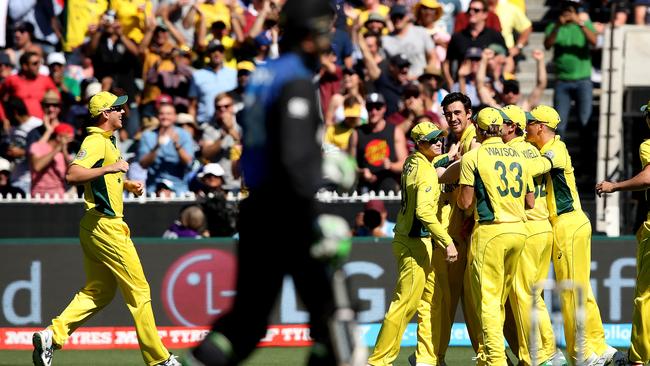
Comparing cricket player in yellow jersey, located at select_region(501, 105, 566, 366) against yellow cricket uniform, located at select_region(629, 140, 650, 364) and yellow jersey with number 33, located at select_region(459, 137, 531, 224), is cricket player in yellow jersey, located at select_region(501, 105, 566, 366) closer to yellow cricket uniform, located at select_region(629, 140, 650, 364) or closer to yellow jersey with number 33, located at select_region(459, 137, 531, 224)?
yellow jersey with number 33, located at select_region(459, 137, 531, 224)

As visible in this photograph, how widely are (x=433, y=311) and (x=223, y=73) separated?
7.39 meters

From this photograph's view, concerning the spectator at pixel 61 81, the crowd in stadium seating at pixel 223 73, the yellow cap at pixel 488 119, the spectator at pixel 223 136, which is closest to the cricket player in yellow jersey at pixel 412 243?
the yellow cap at pixel 488 119

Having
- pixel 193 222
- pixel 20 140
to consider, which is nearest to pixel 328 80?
pixel 193 222

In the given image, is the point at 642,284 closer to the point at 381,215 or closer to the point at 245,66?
the point at 381,215

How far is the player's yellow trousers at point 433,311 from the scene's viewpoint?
12.8 m

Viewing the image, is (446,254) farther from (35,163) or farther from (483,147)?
(35,163)

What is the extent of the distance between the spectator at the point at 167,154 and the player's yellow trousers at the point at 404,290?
6069 mm

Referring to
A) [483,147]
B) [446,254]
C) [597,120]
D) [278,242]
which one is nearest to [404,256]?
[446,254]

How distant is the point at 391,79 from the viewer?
19.0 meters

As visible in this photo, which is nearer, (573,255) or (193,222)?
(573,255)

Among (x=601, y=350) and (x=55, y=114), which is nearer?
(x=601, y=350)

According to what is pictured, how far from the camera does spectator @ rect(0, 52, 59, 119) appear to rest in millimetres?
19219

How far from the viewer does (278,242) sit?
7762mm

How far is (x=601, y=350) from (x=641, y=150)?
197cm
